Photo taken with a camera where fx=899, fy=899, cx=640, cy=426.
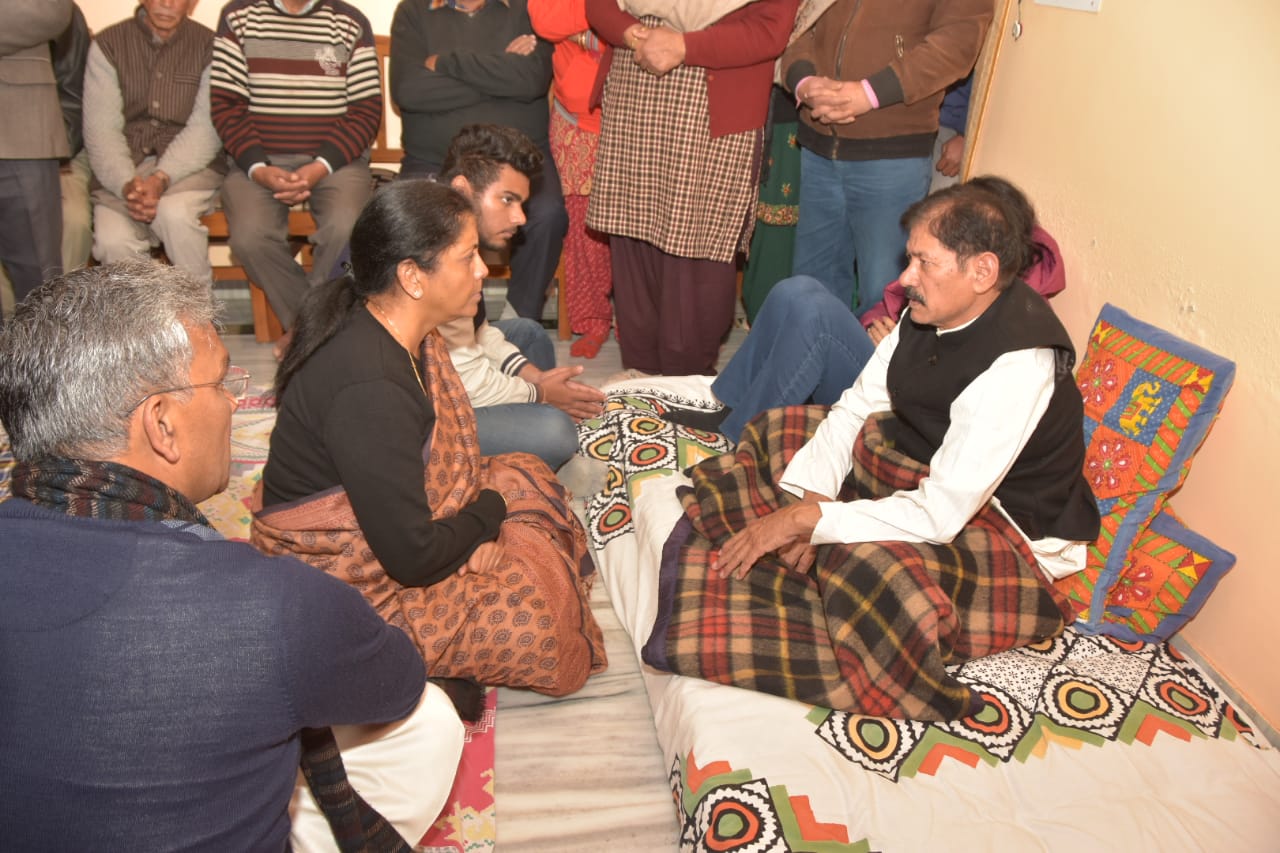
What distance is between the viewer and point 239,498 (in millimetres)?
2598

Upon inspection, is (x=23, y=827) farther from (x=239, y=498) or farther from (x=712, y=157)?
(x=712, y=157)

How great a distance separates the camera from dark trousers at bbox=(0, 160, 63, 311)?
10.2 ft

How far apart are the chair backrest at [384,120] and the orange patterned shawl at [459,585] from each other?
245cm

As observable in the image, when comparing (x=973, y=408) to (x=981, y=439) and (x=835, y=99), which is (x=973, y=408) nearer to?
(x=981, y=439)

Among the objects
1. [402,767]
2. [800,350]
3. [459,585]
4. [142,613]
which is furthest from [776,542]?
[142,613]

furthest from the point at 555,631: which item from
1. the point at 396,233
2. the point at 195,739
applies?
the point at 195,739

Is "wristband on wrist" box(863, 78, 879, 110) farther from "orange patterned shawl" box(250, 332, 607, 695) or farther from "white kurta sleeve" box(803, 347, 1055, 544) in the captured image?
"orange patterned shawl" box(250, 332, 607, 695)

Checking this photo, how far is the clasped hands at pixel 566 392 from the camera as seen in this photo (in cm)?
259

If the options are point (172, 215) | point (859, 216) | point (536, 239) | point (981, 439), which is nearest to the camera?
point (981, 439)

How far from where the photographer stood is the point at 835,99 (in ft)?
8.89

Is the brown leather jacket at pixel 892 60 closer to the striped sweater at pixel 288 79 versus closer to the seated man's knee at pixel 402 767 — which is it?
the striped sweater at pixel 288 79

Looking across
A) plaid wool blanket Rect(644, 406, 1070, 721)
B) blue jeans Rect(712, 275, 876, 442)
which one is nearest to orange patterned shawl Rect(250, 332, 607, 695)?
plaid wool blanket Rect(644, 406, 1070, 721)

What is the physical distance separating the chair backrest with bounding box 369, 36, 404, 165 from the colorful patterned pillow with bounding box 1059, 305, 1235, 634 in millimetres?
2962

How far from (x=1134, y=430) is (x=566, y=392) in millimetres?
1441
